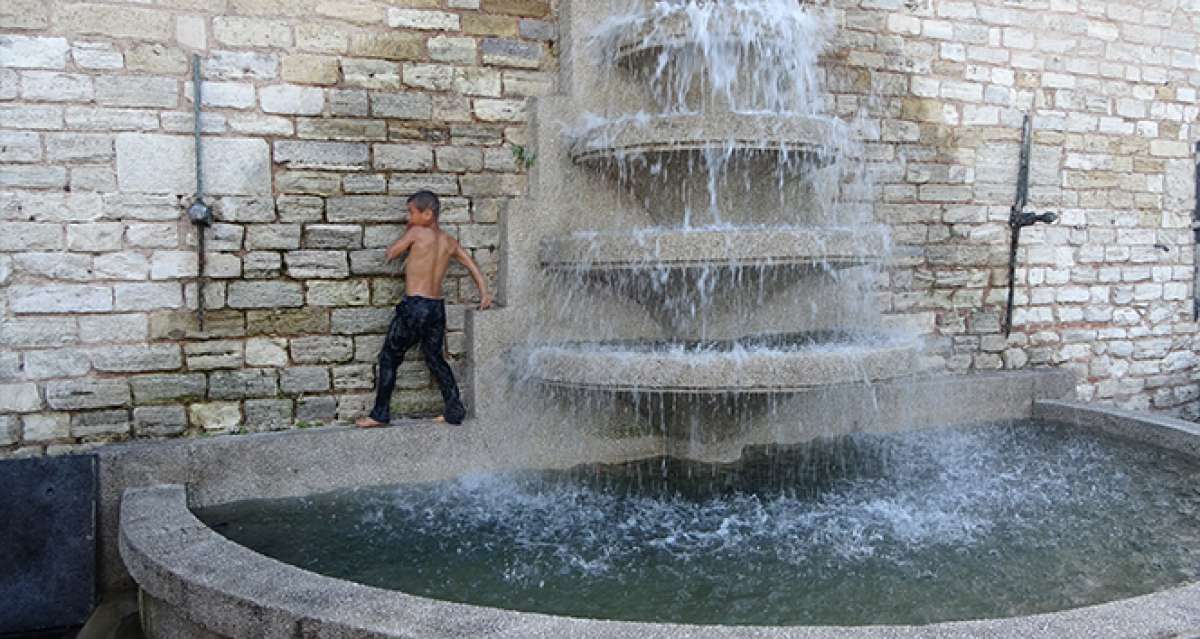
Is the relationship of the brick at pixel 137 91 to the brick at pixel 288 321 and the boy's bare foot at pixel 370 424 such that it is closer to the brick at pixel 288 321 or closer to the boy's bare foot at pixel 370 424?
the brick at pixel 288 321

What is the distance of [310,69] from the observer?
14.7ft

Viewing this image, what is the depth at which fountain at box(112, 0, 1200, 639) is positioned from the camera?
280 centimetres

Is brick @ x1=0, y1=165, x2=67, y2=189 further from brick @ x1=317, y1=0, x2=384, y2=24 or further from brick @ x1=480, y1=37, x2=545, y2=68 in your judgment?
brick @ x1=480, y1=37, x2=545, y2=68

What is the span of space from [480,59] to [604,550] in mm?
2829

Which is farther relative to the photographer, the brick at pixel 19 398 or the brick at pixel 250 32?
the brick at pixel 250 32

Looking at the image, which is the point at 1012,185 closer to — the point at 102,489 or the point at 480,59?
the point at 480,59

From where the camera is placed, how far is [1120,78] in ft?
22.2

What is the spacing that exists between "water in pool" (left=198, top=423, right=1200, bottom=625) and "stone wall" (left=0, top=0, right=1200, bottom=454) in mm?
792

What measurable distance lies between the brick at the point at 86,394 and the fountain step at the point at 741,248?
2425 mm

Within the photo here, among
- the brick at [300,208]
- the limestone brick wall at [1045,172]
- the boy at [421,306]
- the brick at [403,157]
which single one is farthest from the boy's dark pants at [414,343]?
the limestone brick wall at [1045,172]

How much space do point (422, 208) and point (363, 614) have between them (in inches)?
101

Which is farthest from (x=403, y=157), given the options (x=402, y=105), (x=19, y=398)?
(x=19, y=398)

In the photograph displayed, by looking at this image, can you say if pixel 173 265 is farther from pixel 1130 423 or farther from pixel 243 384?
pixel 1130 423

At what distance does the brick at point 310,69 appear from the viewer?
4422mm
